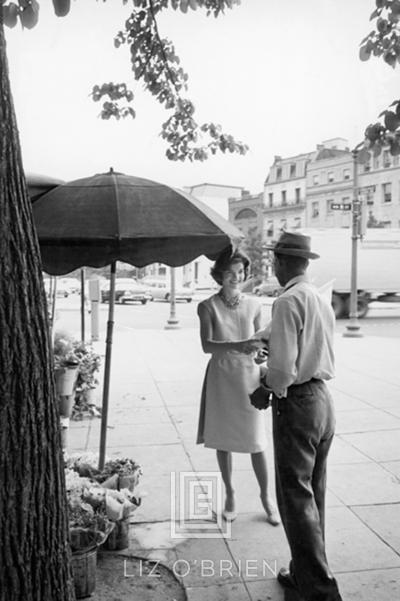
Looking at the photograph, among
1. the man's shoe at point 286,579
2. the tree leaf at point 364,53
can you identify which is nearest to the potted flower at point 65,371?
the man's shoe at point 286,579

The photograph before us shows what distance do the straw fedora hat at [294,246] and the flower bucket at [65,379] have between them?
4.26 m

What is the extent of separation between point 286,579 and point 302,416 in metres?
1.02

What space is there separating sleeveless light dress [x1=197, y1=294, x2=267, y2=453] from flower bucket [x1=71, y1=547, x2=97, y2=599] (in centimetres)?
120

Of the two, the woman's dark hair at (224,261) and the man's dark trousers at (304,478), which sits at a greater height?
the woman's dark hair at (224,261)

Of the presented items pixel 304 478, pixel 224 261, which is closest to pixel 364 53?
pixel 224 261

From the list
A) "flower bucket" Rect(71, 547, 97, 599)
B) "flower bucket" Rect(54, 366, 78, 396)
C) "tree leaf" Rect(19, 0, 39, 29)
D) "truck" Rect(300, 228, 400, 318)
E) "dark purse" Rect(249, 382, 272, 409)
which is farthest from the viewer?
"truck" Rect(300, 228, 400, 318)

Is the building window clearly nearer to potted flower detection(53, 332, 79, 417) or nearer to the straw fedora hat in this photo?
potted flower detection(53, 332, 79, 417)

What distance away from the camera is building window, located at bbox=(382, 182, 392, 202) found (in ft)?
177

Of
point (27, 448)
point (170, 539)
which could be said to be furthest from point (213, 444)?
point (27, 448)

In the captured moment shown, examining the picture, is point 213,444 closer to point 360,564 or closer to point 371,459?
point 360,564

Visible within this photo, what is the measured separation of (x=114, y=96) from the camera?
23.4 feet

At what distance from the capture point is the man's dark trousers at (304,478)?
9.66 ft

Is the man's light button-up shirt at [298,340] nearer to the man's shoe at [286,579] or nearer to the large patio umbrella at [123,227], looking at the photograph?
the large patio umbrella at [123,227]

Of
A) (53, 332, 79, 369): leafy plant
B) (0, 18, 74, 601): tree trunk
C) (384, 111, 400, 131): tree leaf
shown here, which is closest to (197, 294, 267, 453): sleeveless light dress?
(384, 111, 400, 131): tree leaf
